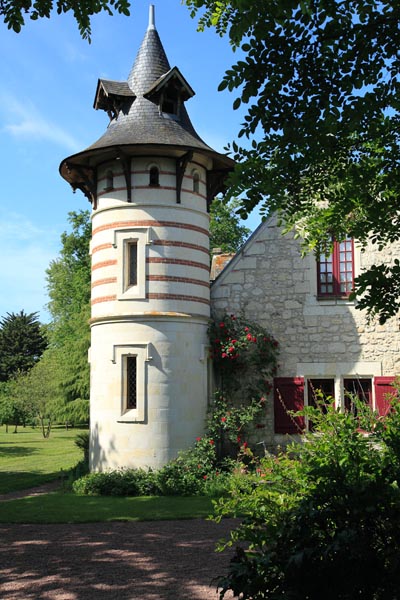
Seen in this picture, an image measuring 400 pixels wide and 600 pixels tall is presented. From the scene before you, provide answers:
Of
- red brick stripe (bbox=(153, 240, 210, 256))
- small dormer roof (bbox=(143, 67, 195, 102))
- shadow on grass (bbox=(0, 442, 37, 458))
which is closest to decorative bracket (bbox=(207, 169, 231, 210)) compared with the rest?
red brick stripe (bbox=(153, 240, 210, 256))

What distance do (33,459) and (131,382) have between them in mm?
10609

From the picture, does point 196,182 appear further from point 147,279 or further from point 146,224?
point 147,279

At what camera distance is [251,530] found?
4.10 meters

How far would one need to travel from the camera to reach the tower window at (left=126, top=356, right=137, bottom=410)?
13.0 meters

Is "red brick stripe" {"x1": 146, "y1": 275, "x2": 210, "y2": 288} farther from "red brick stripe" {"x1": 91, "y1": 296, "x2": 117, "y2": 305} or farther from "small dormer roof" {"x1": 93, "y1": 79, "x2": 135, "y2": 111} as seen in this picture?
"small dormer roof" {"x1": 93, "y1": 79, "x2": 135, "y2": 111}

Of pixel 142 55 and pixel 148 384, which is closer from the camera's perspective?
pixel 148 384

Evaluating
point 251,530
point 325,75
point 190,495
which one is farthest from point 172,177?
point 251,530

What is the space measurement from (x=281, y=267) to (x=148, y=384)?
4287 mm

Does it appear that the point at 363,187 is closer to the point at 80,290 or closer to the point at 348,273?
the point at 348,273

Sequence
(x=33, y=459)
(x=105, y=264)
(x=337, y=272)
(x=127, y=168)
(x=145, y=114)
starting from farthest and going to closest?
(x=33, y=459) < (x=337, y=272) < (x=145, y=114) < (x=105, y=264) < (x=127, y=168)

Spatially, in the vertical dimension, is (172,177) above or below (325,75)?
above

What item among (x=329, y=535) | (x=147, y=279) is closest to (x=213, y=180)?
(x=147, y=279)

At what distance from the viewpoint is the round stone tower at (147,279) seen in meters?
12.7

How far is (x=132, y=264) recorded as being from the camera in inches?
526
